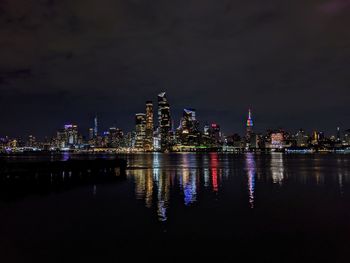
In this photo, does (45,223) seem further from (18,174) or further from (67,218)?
(18,174)

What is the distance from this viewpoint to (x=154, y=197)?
3272cm

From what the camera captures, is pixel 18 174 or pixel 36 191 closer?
pixel 36 191

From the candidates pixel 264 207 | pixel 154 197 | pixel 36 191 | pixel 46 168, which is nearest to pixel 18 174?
pixel 46 168

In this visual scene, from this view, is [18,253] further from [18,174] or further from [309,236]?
[18,174]

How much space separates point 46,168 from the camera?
5728 centimetres

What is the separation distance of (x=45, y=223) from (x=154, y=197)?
1209 cm

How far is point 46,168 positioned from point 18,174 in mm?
6243

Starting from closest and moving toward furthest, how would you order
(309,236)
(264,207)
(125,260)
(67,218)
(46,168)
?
1. (125,260)
2. (309,236)
3. (67,218)
4. (264,207)
5. (46,168)

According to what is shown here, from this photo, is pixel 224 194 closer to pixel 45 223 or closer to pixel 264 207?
pixel 264 207

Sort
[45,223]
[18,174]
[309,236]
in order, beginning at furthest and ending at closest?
[18,174], [45,223], [309,236]

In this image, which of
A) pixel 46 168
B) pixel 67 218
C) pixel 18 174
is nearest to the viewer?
pixel 67 218

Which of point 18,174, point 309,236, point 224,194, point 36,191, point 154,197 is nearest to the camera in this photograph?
point 309,236

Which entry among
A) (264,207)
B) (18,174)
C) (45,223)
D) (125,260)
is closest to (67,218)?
(45,223)

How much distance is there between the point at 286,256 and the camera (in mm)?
15508
